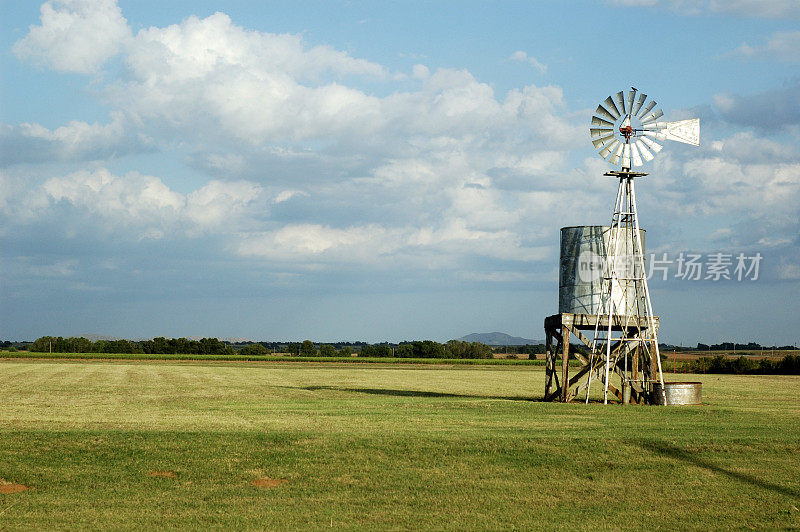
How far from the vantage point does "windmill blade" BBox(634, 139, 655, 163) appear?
31609 mm

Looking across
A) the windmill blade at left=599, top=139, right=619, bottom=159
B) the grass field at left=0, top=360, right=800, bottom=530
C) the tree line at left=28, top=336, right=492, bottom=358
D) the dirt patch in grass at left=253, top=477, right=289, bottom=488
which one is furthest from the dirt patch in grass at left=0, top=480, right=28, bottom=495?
the tree line at left=28, top=336, right=492, bottom=358

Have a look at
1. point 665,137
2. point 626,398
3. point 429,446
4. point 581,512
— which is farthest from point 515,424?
point 665,137

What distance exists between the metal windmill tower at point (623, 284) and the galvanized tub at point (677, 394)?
161cm

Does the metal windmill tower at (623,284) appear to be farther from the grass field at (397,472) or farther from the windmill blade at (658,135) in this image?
the grass field at (397,472)

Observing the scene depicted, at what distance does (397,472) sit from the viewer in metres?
15.2

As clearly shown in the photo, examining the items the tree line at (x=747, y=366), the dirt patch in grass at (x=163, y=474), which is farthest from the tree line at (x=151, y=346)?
the dirt patch in grass at (x=163, y=474)

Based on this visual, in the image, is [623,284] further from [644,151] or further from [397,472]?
[397,472]

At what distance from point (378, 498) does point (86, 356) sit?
101004 millimetres

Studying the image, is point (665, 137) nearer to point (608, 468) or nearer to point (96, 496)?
point (608, 468)

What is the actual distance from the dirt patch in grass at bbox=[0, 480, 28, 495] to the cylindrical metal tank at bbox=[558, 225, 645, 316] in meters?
22.6

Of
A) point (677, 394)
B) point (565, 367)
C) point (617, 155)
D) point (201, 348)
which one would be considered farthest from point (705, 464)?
point (201, 348)

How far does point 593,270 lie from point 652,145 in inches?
216

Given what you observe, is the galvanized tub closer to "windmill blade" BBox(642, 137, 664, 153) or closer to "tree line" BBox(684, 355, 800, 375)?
"windmill blade" BBox(642, 137, 664, 153)

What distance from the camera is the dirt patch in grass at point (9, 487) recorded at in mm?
13625
